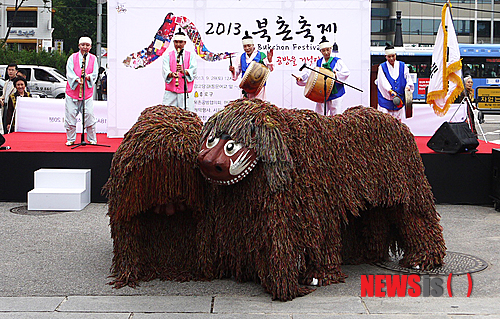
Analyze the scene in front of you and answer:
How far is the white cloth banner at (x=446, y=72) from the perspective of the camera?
9.97 m

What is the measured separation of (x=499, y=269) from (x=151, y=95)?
7350 mm

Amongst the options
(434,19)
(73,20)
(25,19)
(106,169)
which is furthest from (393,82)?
(434,19)

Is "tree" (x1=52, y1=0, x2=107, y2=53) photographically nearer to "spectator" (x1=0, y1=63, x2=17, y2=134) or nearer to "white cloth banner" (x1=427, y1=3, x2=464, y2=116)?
"spectator" (x1=0, y1=63, x2=17, y2=134)

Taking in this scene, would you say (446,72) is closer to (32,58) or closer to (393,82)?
(393,82)

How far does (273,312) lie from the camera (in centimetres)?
434

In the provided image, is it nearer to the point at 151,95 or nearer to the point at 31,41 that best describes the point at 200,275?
the point at 151,95

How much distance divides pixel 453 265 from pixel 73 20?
47.0 meters

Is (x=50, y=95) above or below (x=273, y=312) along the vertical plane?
above

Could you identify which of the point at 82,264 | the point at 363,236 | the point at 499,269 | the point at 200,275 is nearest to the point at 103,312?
the point at 200,275

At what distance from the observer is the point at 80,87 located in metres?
9.72

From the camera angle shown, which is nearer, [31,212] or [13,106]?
[31,212]

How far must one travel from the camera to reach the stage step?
776 cm

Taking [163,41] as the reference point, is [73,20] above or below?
above

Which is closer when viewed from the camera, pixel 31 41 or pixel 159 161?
pixel 159 161
